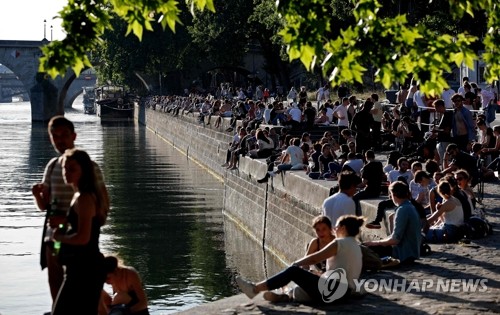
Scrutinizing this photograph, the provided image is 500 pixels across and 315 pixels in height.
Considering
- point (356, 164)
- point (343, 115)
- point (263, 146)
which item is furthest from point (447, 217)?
point (343, 115)

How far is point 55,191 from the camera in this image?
9.39 meters

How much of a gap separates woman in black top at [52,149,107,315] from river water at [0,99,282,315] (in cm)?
1134

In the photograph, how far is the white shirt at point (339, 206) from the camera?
14095 mm

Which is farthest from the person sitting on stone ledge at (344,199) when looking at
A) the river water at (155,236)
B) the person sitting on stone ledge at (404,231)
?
the river water at (155,236)

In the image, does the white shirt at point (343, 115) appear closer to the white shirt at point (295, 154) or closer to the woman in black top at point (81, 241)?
the white shirt at point (295, 154)

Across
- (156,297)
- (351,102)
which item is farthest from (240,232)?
(156,297)

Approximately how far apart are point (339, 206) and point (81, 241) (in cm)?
587

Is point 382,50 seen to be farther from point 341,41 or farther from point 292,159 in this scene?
point 292,159

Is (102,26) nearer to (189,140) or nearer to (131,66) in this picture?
(189,140)

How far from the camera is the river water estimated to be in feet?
73.6

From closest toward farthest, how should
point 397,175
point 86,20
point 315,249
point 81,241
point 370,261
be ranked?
1. point 81,241
2. point 86,20
3. point 315,249
4. point 370,261
5. point 397,175

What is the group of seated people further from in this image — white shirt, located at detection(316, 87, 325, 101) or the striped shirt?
white shirt, located at detection(316, 87, 325, 101)

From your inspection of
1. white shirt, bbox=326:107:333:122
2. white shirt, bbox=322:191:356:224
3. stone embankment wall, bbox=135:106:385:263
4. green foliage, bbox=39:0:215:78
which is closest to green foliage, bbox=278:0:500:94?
green foliage, bbox=39:0:215:78

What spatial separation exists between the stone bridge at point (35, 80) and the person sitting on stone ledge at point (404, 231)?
93678 mm
